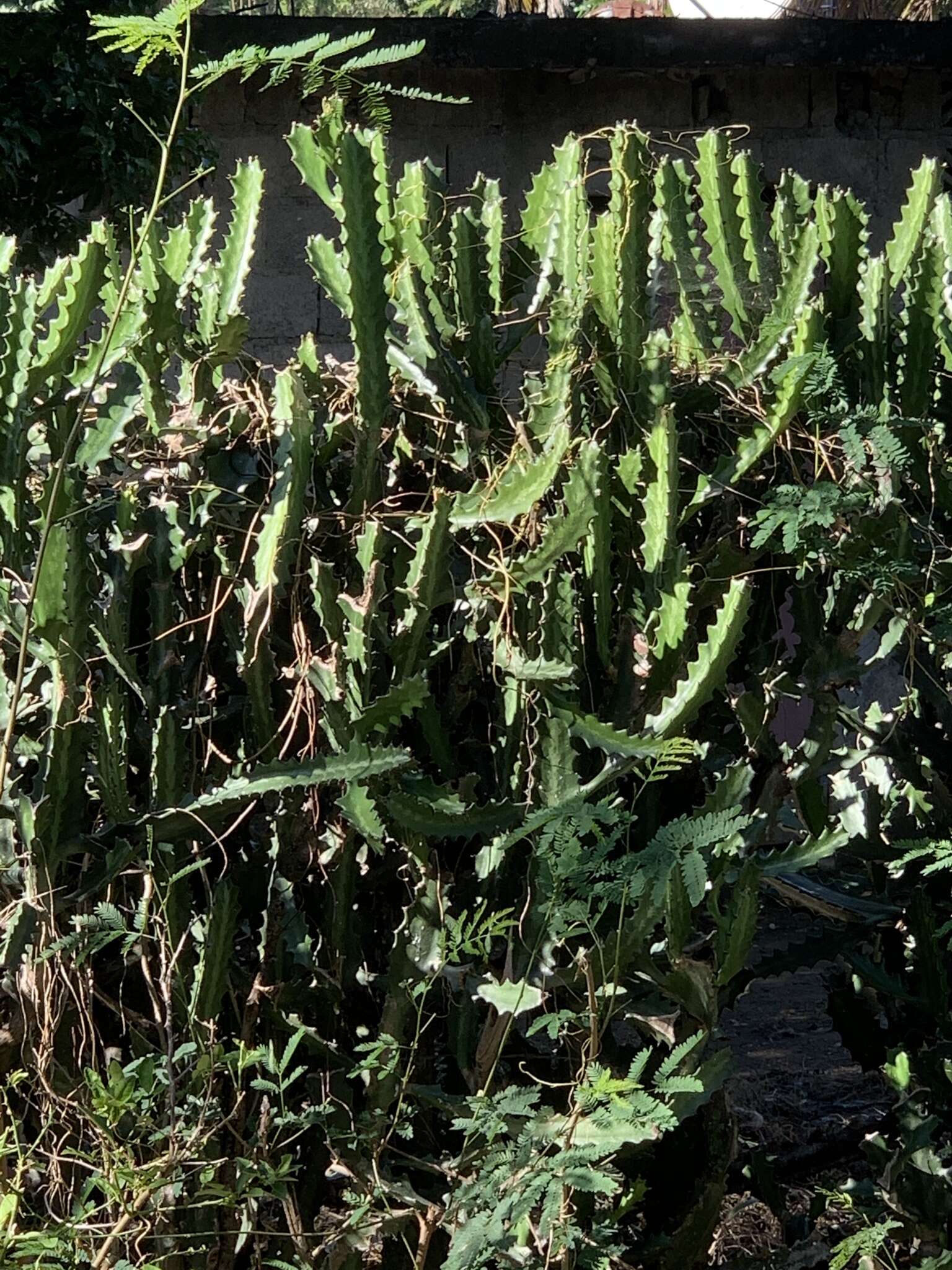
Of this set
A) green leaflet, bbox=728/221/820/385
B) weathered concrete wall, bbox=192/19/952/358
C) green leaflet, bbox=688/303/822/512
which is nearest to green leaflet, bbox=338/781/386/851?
green leaflet, bbox=688/303/822/512

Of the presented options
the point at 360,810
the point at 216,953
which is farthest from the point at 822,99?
the point at 216,953

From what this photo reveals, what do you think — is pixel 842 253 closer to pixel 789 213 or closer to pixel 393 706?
pixel 789 213

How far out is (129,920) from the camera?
2.49m

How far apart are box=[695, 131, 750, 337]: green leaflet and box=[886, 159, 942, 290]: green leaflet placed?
27cm

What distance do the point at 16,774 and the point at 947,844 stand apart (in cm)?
160

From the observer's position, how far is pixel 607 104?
23.1ft

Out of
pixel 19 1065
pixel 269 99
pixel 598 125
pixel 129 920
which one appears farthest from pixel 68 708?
pixel 598 125

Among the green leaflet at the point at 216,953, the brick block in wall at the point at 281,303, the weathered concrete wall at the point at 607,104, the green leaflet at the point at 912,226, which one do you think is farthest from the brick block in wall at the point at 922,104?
the green leaflet at the point at 216,953

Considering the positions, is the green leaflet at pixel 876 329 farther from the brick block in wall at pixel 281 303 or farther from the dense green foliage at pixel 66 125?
the brick block in wall at pixel 281 303

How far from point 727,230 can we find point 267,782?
127 centimetres

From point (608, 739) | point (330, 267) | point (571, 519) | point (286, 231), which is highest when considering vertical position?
point (286, 231)

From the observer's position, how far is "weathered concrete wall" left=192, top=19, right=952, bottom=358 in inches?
261

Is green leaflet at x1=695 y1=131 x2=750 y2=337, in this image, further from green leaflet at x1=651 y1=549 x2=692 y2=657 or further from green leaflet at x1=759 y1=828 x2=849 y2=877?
green leaflet at x1=759 y1=828 x2=849 y2=877

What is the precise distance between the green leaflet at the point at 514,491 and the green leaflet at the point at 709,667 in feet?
1.11
